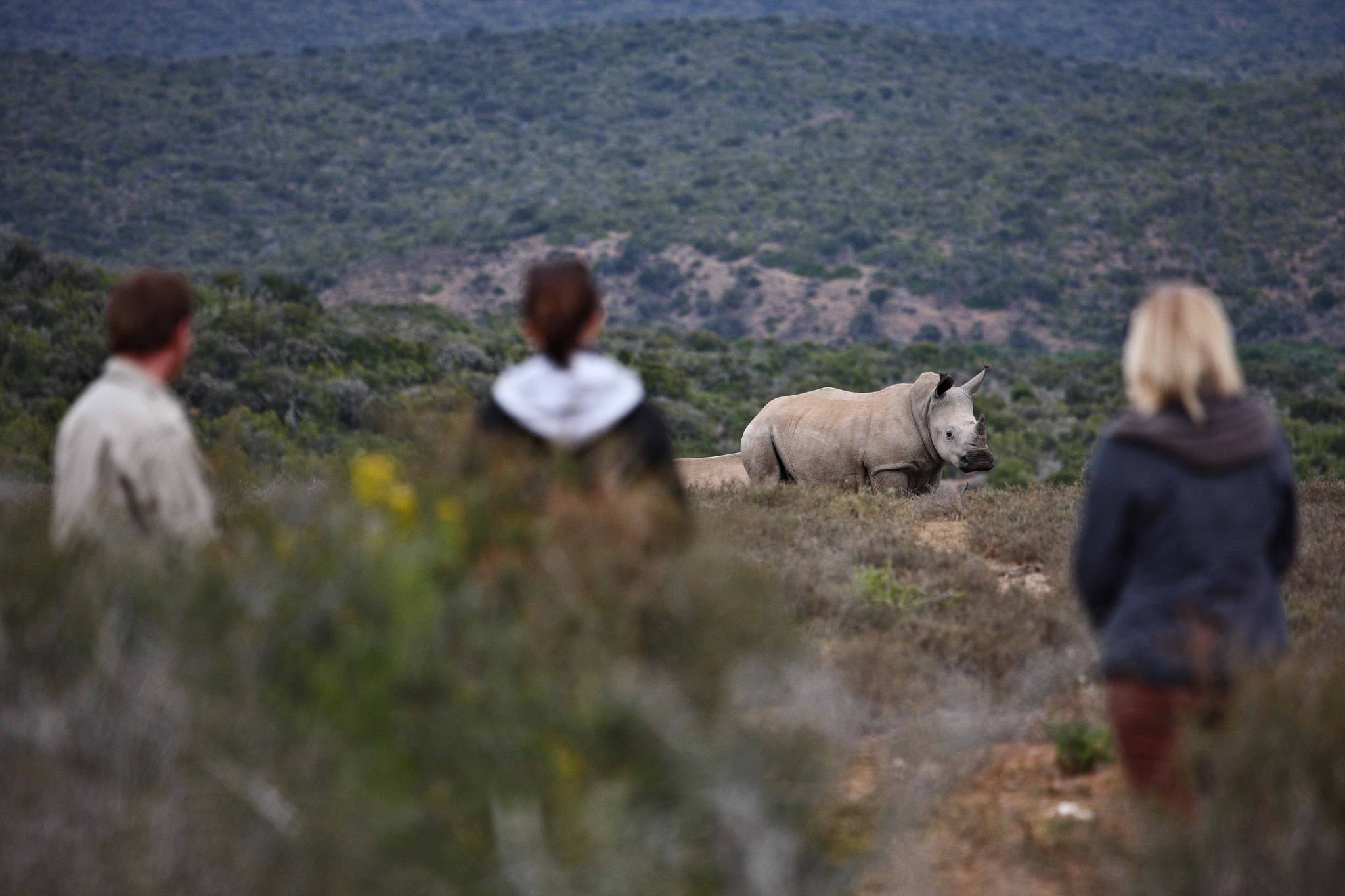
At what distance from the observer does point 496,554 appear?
3.14 metres

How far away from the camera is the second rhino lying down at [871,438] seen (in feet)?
31.7

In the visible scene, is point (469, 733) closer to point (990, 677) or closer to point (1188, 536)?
point (1188, 536)

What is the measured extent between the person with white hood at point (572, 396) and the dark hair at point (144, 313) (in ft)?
3.15

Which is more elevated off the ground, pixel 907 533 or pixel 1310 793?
pixel 1310 793

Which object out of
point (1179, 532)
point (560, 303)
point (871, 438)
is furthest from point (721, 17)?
point (1179, 532)

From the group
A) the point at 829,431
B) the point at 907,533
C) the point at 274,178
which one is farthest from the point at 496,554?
the point at 274,178

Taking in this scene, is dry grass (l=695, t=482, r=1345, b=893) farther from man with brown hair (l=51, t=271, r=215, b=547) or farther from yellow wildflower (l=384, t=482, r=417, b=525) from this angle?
man with brown hair (l=51, t=271, r=215, b=547)

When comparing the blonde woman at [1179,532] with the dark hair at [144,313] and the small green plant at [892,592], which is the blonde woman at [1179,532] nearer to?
the dark hair at [144,313]

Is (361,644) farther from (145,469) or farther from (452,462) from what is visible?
(145,469)

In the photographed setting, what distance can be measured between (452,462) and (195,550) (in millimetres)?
740

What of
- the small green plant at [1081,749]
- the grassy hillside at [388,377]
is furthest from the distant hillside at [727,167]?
the small green plant at [1081,749]


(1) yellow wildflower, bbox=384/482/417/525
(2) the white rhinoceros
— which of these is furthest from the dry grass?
(1) yellow wildflower, bbox=384/482/417/525

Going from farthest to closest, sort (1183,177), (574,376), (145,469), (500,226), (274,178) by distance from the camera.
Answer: (274,178) → (500,226) → (1183,177) → (574,376) → (145,469)

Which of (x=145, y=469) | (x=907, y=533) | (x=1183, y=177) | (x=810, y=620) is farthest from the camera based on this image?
(x=1183, y=177)
